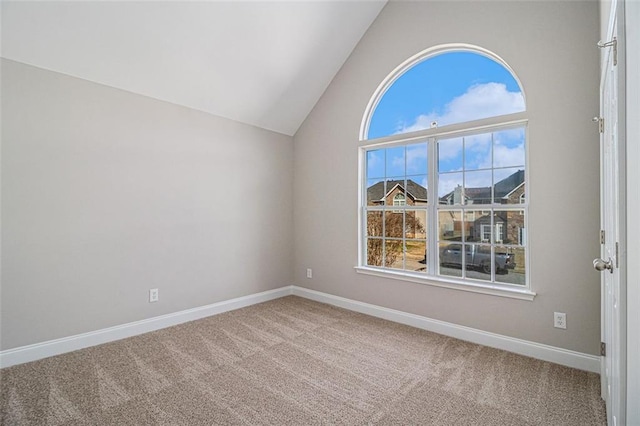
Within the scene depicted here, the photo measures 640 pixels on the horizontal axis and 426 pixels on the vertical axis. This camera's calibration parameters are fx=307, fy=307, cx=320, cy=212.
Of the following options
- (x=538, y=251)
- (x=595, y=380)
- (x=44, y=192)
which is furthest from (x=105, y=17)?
(x=595, y=380)

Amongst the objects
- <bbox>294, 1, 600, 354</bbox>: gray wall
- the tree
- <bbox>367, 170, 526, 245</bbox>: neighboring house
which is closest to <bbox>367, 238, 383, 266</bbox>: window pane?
the tree

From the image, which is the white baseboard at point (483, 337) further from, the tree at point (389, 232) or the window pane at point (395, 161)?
the window pane at point (395, 161)

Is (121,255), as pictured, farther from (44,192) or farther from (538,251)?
(538,251)

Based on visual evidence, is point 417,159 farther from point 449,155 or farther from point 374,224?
point 374,224

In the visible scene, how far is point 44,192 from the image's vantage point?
2469 mm

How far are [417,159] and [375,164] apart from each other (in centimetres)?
53

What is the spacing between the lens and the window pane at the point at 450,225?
3.04 m

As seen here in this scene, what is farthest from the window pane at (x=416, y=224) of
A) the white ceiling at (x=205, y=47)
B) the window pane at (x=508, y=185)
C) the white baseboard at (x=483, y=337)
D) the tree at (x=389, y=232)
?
the white ceiling at (x=205, y=47)

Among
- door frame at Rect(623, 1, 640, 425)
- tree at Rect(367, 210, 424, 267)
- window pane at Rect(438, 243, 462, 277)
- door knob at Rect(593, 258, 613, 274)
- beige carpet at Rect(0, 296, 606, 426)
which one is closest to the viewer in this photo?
door frame at Rect(623, 1, 640, 425)

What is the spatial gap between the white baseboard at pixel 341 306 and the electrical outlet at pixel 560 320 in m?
0.18

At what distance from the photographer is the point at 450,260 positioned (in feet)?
10.1

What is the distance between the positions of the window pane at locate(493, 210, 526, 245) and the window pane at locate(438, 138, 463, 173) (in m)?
0.60

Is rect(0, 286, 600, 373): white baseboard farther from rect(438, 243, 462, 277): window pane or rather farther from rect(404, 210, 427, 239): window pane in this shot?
rect(404, 210, 427, 239): window pane

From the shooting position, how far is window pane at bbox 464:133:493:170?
113 inches
